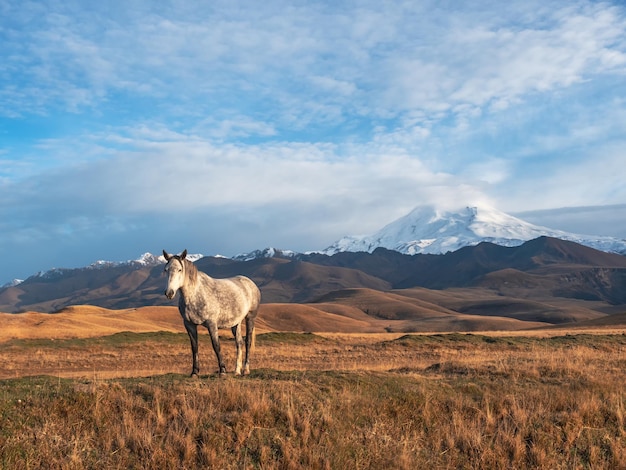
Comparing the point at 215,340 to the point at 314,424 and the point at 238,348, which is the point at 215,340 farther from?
the point at 314,424

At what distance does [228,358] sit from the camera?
25.3 meters

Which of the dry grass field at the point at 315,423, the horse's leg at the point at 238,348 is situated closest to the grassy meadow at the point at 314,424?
the dry grass field at the point at 315,423

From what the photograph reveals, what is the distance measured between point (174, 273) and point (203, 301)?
1.27 metres

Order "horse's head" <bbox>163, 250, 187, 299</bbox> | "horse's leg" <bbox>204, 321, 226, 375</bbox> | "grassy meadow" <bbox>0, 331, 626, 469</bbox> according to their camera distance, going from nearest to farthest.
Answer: "grassy meadow" <bbox>0, 331, 626, 469</bbox> → "horse's head" <bbox>163, 250, 187, 299</bbox> → "horse's leg" <bbox>204, 321, 226, 375</bbox>

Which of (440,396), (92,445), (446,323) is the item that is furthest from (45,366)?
(446,323)

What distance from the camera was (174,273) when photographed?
40.0ft

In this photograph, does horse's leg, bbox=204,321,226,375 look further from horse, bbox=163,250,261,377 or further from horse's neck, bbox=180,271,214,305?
horse's neck, bbox=180,271,214,305

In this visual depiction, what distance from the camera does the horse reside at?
1243cm

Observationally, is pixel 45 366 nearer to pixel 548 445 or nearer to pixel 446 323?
pixel 548 445

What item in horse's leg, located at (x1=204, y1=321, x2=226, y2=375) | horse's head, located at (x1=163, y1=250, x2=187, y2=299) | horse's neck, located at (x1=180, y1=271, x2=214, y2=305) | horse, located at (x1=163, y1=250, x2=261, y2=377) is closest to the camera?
horse's head, located at (x1=163, y1=250, x2=187, y2=299)

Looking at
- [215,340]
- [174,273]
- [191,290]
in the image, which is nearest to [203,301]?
[191,290]

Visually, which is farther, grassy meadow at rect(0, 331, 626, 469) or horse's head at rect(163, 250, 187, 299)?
horse's head at rect(163, 250, 187, 299)

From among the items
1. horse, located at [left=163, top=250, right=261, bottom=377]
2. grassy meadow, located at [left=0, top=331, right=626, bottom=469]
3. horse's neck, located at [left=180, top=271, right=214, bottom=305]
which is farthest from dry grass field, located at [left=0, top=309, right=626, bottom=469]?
horse's neck, located at [left=180, top=271, right=214, bottom=305]

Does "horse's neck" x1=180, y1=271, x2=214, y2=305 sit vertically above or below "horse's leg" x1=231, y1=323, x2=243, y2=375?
above
